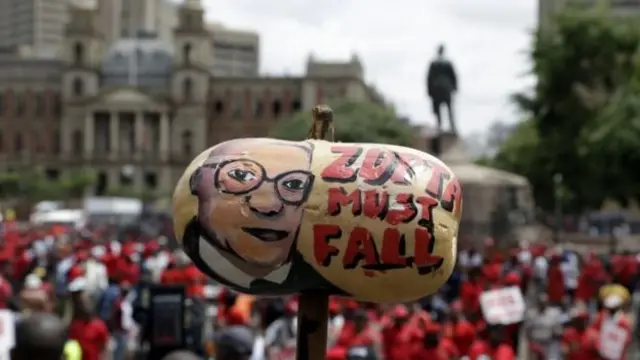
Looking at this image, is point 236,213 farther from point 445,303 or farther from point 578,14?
point 578,14

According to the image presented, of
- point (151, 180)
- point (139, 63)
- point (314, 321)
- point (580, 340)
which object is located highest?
point (314, 321)

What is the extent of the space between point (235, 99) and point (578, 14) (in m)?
58.1

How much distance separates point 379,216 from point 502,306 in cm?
789

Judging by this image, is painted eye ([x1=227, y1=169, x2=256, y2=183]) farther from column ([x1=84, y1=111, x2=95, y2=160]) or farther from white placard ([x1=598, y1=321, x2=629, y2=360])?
column ([x1=84, y1=111, x2=95, y2=160])

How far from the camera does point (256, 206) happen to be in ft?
10.4

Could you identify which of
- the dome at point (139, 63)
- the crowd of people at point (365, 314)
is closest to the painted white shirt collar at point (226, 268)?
the crowd of people at point (365, 314)

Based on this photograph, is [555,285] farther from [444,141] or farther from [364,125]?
[364,125]

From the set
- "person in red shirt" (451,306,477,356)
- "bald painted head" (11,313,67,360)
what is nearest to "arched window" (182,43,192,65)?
"person in red shirt" (451,306,477,356)

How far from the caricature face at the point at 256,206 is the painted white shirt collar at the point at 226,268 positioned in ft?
0.08

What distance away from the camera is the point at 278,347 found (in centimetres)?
835

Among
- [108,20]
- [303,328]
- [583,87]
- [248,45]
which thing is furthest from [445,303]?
[248,45]

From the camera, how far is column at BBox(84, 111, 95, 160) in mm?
99438

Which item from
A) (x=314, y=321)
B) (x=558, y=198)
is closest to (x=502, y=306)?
(x=314, y=321)

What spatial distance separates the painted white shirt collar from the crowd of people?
2.60 feet
